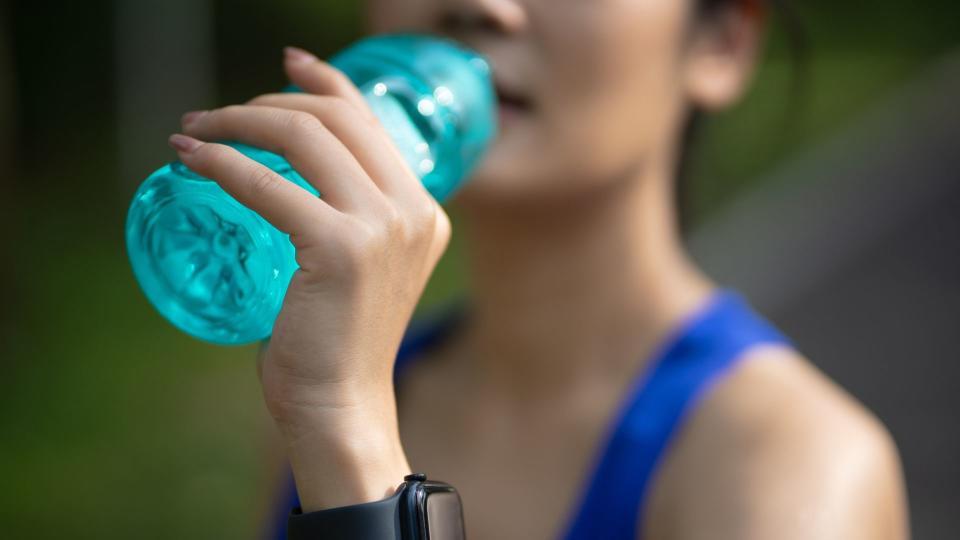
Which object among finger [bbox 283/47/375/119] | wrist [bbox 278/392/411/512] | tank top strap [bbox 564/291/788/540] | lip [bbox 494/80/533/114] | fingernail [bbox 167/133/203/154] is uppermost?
finger [bbox 283/47/375/119]

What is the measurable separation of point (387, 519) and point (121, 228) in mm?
4478

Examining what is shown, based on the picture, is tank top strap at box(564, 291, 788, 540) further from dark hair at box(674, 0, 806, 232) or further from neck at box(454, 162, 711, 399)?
dark hair at box(674, 0, 806, 232)

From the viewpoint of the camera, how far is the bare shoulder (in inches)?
38.5

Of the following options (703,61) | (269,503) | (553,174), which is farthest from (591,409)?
(269,503)

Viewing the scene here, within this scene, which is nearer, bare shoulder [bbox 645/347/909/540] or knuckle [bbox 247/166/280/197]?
knuckle [bbox 247/166/280/197]

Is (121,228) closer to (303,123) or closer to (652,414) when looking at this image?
(652,414)

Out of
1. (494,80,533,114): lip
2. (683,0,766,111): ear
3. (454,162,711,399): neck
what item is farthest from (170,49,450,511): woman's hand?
(683,0,766,111): ear

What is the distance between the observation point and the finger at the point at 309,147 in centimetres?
70

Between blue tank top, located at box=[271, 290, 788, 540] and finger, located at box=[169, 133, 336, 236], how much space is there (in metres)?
0.54

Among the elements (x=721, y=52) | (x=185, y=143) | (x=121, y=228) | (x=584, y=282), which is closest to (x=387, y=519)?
(x=185, y=143)

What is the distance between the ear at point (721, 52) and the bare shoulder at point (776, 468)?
1.03ft

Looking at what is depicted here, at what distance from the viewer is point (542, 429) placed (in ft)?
4.14

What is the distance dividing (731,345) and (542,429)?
0.76 ft

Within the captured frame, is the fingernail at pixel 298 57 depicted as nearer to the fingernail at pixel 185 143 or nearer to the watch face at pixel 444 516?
the fingernail at pixel 185 143
